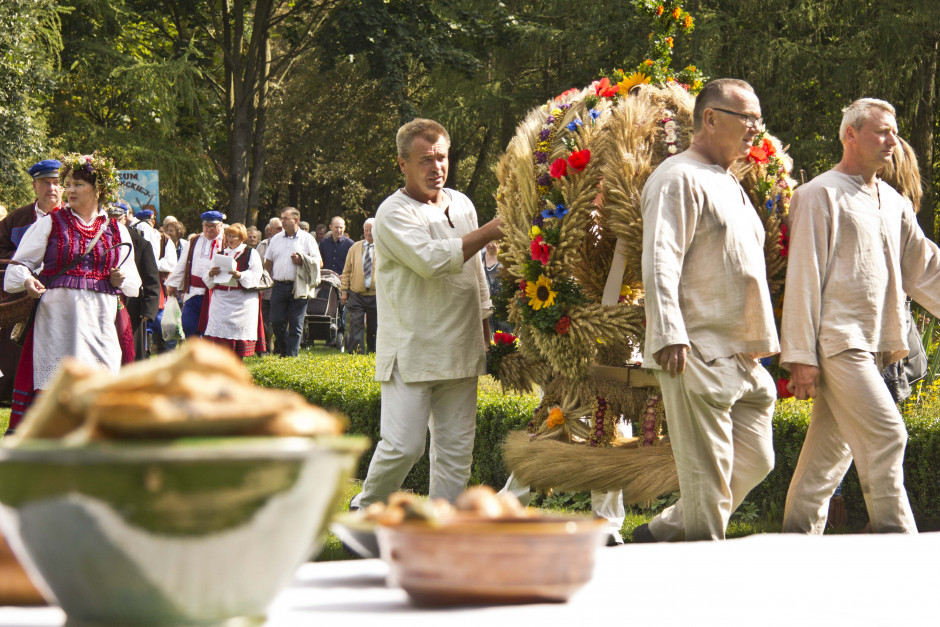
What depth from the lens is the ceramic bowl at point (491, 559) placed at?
4.40 ft

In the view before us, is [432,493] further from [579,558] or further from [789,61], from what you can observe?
[789,61]

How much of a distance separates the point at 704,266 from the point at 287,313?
11.7m

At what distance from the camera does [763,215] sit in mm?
5547

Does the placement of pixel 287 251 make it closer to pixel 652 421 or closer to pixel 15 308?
pixel 15 308

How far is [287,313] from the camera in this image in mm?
15789

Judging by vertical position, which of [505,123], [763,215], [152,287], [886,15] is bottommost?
[152,287]

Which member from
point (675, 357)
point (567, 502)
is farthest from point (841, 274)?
point (567, 502)

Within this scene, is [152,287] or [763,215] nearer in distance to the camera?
[763,215]

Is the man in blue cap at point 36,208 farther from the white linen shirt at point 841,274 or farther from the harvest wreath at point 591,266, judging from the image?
the white linen shirt at point 841,274

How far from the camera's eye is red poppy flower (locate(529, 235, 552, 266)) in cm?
539

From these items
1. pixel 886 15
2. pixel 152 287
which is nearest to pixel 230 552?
pixel 152 287

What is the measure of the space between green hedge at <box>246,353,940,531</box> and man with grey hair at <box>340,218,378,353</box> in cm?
481

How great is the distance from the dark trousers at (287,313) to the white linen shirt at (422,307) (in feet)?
32.1

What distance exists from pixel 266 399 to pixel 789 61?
1967 cm
